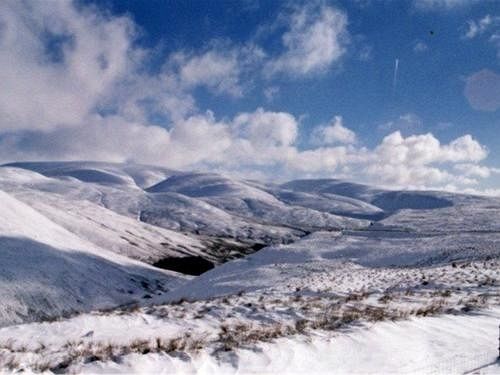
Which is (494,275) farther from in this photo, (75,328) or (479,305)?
(75,328)

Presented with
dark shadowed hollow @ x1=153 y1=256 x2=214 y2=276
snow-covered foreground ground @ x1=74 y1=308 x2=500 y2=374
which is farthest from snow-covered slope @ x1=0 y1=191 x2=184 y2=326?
snow-covered foreground ground @ x1=74 y1=308 x2=500 y2=374

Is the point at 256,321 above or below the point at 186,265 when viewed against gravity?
above

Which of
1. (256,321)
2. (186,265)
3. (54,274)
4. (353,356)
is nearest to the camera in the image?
(353,356)

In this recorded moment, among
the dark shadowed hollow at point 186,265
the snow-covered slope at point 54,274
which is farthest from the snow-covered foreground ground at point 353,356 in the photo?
the dark shadowed hollow at point 186,265

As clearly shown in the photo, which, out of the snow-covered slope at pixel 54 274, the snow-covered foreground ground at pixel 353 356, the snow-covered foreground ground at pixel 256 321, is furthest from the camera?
the snow-covered slope at pixel 54 274

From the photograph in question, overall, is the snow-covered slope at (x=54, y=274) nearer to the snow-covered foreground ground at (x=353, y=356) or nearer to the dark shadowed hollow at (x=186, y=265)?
the dark shadowed hollow at (x=186, y=265)

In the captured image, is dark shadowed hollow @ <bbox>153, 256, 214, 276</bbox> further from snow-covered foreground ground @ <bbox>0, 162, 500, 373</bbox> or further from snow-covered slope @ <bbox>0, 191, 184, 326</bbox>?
snow-covered foreground ground @ <bbox>0, 162, 500, 373</bbox>

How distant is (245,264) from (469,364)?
138 ft

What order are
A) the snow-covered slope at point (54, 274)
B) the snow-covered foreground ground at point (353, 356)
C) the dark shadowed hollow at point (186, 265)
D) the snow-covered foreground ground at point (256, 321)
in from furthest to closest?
the dark shadowed hollow at point (186, 265) → the snow-covered slope at point (54, 274) → the snow-covered foreground ground at point (256, 321) → the snow-covered foreground ground at point (353, 356)

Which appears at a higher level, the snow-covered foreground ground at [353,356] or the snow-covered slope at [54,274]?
the snow-covered foreground ground at [353,356]

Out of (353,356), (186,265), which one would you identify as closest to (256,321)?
→ (353,356)

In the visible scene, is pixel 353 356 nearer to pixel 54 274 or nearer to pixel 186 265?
pixel 54 274

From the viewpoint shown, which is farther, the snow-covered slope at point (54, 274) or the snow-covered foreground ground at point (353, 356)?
the snow-covered slope at point (54, 274)

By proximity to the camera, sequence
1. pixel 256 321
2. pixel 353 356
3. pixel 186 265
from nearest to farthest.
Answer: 1. pixel 353 356
2. pixel 256 321
3. pixel 186 265
